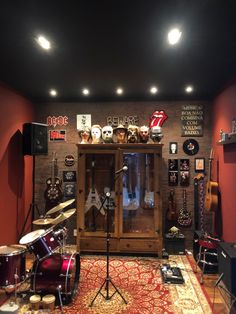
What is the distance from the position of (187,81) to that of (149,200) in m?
1.83

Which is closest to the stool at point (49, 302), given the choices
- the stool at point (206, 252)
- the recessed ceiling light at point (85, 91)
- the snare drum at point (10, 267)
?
the snare drum at point (10, 267)

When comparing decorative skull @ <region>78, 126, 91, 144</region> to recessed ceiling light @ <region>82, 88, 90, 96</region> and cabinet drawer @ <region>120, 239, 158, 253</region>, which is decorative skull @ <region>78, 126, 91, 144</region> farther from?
cabinet drawer @ <region>120, 239, 158, 253</region>

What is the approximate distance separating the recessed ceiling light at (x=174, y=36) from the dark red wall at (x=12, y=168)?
7.50 feet

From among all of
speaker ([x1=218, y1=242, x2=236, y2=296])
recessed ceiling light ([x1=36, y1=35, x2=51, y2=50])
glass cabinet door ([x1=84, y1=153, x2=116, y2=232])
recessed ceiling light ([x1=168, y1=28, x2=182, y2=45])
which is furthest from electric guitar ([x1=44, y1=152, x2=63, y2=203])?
recessed ceiling light ([x1=168, y1=28, x2=182, y2=45])

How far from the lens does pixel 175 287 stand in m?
3.09

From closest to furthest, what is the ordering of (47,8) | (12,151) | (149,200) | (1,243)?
(47,8) → (1,243) → (12,151) → (149,200)

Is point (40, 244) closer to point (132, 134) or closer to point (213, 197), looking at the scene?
point (132, 134)

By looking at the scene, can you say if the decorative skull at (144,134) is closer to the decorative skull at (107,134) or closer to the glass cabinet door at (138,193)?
the glass cabinet door at (138,193)

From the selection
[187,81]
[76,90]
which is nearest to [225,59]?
[187,81]

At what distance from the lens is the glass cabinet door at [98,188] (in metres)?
4.23

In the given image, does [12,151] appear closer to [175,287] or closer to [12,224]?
[12,224]

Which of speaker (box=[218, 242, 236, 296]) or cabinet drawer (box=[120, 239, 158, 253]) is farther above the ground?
speaker (box=[218, 242, 236, 296])

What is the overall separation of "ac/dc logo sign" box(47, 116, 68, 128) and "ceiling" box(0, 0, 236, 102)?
79 centimetres

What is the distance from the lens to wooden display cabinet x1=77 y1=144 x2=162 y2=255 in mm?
4066
